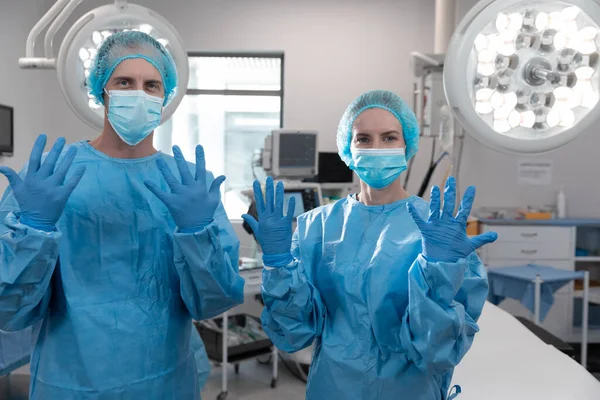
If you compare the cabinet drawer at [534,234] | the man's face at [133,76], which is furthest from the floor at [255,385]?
the man's face at [133,76]

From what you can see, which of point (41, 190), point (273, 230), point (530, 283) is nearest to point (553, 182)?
point (530, 283)

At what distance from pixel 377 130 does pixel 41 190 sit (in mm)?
744

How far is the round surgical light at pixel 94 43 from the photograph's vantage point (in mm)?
1536

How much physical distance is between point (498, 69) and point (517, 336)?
1273 millimetres

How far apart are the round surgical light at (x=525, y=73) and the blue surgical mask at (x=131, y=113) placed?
675 millimetres

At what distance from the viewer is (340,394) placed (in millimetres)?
1263

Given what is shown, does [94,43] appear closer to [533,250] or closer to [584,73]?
[584,73]

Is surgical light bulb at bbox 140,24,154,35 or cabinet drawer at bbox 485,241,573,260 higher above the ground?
surgical light bulb at bbox 140,24,154,35

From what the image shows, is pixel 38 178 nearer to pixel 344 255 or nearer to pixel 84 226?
pixel 84 226

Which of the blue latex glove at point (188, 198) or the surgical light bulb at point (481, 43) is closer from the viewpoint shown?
the blue latex glove at point (188, 198)

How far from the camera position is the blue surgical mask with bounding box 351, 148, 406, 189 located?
1.31 meters

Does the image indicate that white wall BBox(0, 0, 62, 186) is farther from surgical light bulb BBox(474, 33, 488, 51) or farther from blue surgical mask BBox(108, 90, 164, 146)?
surgical light bulb BBox(474, 33, 488, 51)

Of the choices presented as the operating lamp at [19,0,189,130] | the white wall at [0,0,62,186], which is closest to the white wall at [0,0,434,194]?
the white wall at [0,0,62,186]

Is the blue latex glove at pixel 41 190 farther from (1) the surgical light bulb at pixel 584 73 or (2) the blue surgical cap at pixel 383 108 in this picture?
(1) the surgical light bulb at pixel 584 73
